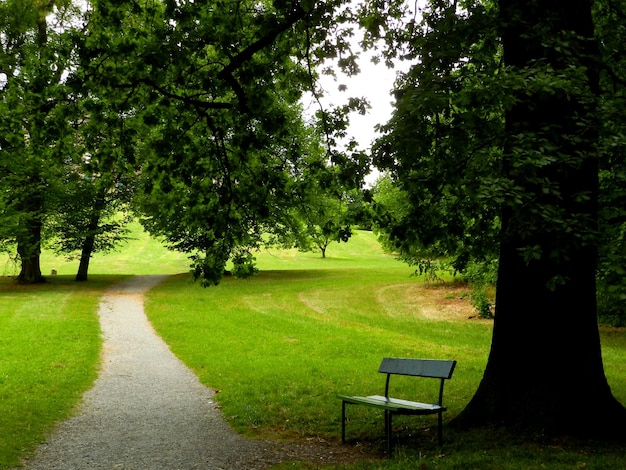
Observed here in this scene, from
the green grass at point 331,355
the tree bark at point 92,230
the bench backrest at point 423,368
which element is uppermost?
the tree bark at point 92,230

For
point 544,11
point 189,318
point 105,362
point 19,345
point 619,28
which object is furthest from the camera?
point 189,318

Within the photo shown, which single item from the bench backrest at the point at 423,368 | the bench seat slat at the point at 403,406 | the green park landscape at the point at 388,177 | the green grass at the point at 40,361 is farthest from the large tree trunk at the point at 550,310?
the green grass at the point at 40,361

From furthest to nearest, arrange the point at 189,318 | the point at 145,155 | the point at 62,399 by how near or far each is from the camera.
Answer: the point at 189,318, the point at 145,155, the point at 62,399

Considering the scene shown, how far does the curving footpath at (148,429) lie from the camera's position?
7.07 m

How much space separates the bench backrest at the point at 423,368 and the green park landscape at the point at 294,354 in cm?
83

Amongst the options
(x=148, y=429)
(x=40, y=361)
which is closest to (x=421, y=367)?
(x=148, y=429)

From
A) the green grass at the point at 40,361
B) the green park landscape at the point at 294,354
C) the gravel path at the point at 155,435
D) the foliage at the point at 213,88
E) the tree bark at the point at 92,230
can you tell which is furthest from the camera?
the tree bark at the point at 92,230

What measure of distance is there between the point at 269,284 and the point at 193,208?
997 inches

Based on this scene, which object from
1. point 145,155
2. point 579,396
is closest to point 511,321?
point 579,396

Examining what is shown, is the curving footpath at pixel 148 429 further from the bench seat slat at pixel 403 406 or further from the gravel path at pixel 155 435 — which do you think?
the bench seat slat at pixel 403 406

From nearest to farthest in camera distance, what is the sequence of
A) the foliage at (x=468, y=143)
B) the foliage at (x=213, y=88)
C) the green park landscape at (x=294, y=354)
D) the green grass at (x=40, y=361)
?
the foliage at (x=468, y=143), the green park landscape at (x=294, y=354), the green grass at (x=40, y=361), the foliage at (x=213, y=88)

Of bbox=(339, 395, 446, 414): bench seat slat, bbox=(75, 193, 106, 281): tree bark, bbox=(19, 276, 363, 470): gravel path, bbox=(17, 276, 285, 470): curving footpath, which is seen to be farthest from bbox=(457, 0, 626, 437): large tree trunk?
bbox=(75, 193, 106, 281): tree bark

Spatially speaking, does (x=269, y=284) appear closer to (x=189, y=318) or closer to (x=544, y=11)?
(x=189, y=318)

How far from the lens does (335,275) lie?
41938 mm
